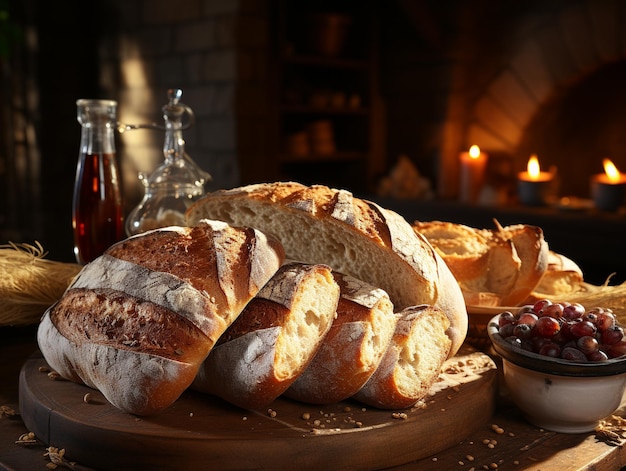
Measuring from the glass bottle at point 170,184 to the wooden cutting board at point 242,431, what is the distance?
0.60 metres

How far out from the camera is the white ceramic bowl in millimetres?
976

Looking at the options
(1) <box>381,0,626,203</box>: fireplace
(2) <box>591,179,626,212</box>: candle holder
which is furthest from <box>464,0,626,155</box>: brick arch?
(2) <box>591,179,626,212</box>: candle holder

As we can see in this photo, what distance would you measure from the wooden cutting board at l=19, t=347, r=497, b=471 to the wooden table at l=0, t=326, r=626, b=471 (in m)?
0.02

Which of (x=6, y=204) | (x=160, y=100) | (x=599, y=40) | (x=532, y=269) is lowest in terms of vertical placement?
(x=6, y=204)

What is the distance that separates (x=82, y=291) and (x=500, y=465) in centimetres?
64

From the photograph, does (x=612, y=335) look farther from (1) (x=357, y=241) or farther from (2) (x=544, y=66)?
(2) (x=544, y=66)

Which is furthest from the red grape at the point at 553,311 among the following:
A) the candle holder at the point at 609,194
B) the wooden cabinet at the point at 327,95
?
the wooden cabinet at the point at 327,95

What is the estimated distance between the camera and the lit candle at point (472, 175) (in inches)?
141

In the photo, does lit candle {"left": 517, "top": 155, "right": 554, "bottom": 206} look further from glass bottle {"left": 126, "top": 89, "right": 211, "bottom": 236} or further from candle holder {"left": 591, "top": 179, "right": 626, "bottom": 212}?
glass bottle {"left": 126, "top": 89, "right": 211, "bottom": 236}

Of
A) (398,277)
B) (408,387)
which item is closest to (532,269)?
(398,277)

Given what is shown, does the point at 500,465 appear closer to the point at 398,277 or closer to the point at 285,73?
the point at 398,277

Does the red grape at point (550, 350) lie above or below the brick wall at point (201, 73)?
below

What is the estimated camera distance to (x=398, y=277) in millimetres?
1129

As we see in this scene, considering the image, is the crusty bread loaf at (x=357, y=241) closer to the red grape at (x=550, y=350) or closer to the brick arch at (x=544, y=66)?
the red grape at (x=550, y=350)
